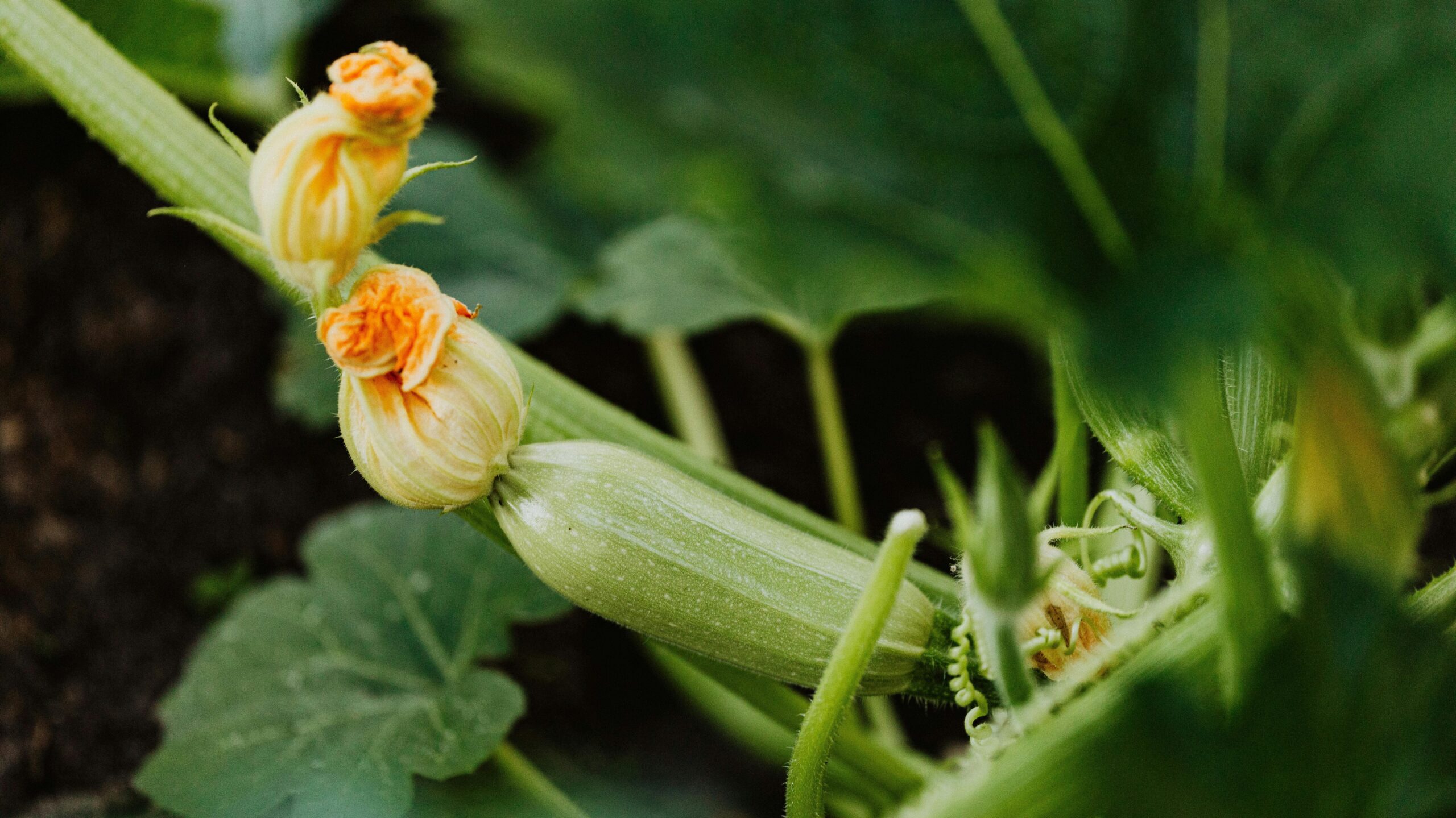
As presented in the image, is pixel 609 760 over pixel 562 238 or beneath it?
beneath

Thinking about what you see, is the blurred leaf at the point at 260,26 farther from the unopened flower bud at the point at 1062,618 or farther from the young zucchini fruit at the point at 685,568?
the unopened flower bud at the point at 1062,618

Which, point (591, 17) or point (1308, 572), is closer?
point (1308, 572)

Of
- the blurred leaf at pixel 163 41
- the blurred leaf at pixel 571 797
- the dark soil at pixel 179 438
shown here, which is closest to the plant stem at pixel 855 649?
the blurred leaf at pixel 571 797

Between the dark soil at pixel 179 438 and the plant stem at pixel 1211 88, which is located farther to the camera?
the dark soil at pixel 179 438

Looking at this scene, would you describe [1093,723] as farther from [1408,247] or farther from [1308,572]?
[1408,247]

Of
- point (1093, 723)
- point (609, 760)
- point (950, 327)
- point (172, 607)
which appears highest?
point (950, 327)

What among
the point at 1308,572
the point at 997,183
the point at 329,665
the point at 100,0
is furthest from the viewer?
the point at 100,0

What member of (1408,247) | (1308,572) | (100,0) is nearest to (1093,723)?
(1308,572)

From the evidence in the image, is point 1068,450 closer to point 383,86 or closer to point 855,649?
point 855,649
